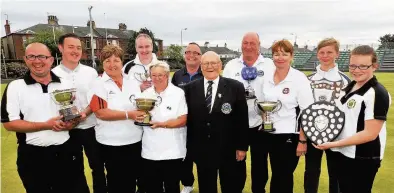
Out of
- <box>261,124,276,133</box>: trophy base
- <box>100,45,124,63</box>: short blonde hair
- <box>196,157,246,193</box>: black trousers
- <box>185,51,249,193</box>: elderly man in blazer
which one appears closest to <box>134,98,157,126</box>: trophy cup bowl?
<box>185,51,249,193</box>: elderly man in blazer

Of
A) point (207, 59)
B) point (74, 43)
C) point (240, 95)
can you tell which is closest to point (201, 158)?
point (240, 95)

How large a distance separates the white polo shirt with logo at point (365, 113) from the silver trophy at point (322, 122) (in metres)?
0.09

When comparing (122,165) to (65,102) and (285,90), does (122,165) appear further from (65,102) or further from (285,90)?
(285,90)

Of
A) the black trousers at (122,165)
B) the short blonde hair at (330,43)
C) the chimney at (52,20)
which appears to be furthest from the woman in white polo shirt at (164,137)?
the chimney at (52,20)

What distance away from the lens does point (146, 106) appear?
10.7 ft

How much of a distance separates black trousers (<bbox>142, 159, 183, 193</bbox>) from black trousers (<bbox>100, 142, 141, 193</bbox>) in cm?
29

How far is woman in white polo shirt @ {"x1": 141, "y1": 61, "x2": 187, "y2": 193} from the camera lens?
3.39m

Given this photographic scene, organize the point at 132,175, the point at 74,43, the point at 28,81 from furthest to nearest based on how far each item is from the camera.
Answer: the point at 74,43
the point at 132,175
the point at 28,81

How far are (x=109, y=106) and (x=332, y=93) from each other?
2.93 metres

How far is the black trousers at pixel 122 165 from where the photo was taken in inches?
143

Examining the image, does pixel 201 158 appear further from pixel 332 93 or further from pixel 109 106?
pixel 332 93

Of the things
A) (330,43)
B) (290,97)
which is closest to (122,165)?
(290,97)

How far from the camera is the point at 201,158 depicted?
3.47 metres

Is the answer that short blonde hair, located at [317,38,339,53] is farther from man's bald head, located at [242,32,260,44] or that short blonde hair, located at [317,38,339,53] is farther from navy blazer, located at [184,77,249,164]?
navy blazer, located at [184,77,249,164]
